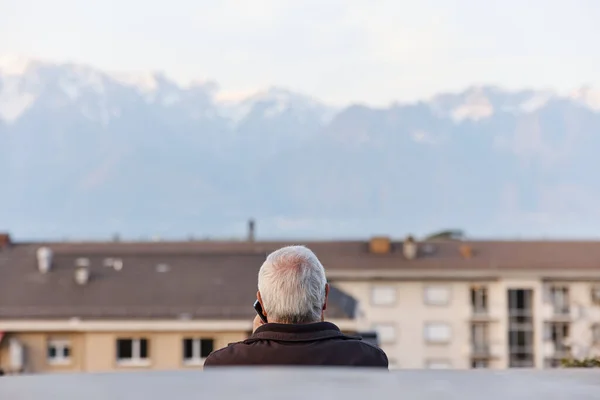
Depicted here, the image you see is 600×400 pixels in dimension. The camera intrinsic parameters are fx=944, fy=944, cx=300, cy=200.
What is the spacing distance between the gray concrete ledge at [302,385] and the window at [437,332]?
118 feet

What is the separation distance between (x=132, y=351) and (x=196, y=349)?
154cm

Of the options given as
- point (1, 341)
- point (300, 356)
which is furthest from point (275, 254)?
point (1, 341)

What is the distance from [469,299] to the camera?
36.1 metres

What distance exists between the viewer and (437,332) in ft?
121

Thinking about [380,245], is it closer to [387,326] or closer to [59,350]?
[387,326]

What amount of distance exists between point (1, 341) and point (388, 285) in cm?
1727

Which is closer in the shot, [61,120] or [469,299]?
[469,299]

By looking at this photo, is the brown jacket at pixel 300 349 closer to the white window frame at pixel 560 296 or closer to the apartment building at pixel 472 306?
A: the apartment building at pixel 472 306

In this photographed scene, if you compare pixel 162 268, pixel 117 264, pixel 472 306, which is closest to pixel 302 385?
pixel 162 268

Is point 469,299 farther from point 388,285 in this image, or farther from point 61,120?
point 61,120

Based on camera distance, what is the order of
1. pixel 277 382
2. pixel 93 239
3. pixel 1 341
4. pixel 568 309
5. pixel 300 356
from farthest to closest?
pixel 93 239
pixel 568 309
pixel 1 341
pixel 300 356
pixel 277 382

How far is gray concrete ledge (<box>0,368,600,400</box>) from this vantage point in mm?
983

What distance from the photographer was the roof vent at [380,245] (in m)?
38.4

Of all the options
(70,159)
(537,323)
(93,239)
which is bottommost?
(537,323)
